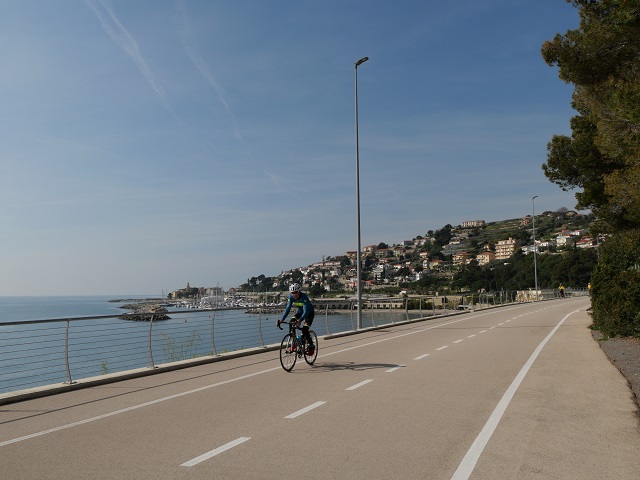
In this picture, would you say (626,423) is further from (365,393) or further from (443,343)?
(443,343)

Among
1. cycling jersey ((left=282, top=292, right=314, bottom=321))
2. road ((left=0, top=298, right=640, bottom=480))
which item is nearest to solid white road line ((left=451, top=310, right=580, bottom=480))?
road ((left=0, top=298, right=640, bottom=480))

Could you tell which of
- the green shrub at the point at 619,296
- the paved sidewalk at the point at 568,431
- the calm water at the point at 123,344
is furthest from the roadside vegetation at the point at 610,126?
the calm water at the point at 123,344

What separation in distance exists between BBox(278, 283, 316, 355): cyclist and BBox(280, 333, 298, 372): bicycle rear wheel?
0.46 metres

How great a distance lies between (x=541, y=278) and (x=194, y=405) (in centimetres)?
12465

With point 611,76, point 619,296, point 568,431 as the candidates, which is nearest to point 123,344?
point 568,431

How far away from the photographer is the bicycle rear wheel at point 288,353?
1188cm

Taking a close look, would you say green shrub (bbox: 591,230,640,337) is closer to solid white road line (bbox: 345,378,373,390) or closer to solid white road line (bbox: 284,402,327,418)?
solid white road line (bbox: 345,378,373,390)

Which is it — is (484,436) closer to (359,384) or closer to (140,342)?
(359,384)

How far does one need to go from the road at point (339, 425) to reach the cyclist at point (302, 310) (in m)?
0.68

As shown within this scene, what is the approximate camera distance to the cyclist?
12.7 meters

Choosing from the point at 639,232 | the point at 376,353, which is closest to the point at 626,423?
the point at 376,353

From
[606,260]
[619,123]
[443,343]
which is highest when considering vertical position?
[619,123]

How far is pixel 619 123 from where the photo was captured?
14.3 m

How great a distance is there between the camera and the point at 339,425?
689cm
